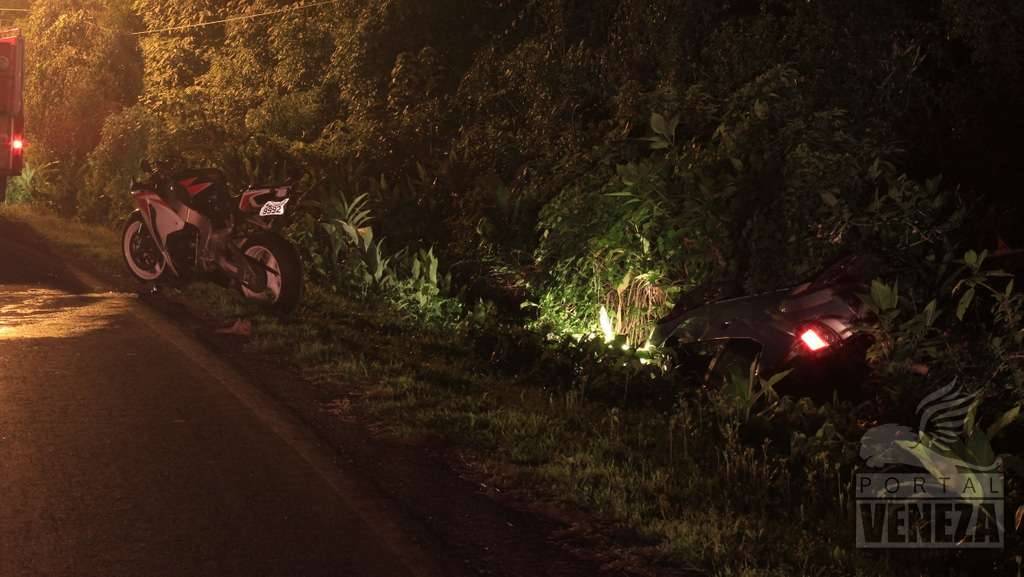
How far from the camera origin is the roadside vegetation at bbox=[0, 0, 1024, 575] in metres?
7.52

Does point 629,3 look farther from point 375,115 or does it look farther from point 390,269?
point 375,115

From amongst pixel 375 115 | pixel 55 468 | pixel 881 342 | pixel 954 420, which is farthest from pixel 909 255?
pixel 375 115

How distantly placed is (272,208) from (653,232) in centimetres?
404

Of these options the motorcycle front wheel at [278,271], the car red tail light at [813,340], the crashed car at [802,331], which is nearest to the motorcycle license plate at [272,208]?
the motorcycle front wheel at [278,271]

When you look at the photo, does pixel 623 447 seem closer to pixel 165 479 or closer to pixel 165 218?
pixel 165 479

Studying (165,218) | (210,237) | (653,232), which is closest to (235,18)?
(165,218)

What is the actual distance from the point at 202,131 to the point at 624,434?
15825 mm

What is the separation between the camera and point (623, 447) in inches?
315

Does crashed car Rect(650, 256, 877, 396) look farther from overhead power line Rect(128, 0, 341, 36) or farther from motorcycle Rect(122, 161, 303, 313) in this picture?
overhead power line Rect(128, 0, 341, 36)
